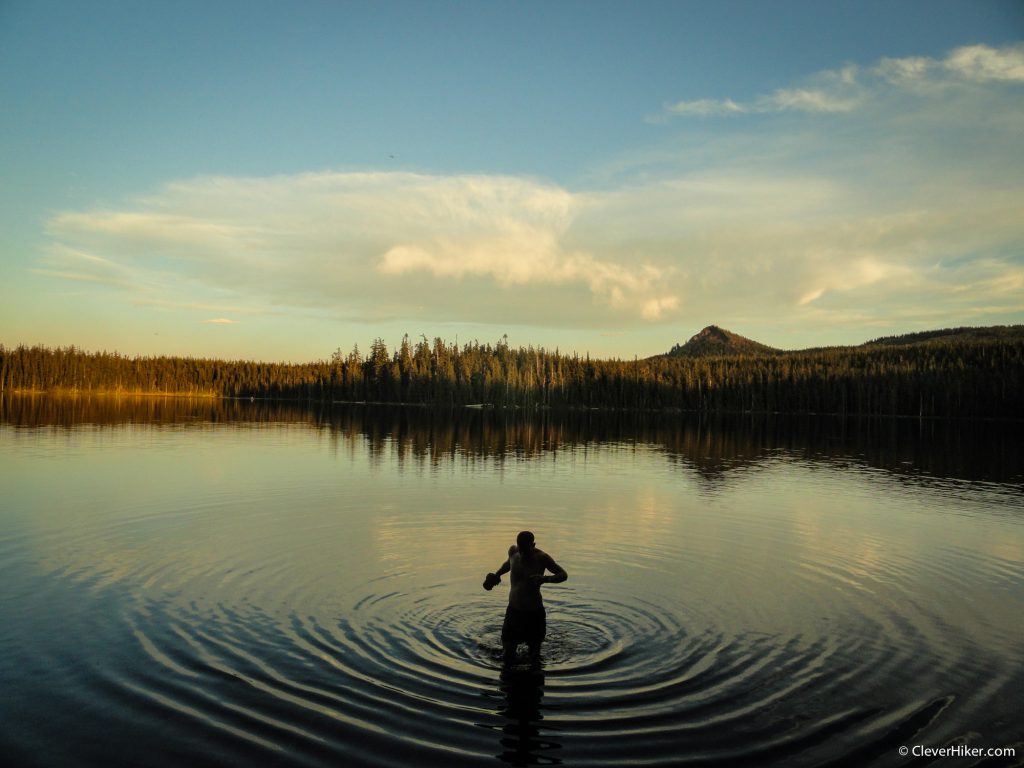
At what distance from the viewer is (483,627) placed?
1728 centimetres

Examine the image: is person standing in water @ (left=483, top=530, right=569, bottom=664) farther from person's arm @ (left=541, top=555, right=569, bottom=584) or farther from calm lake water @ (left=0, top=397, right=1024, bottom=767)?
calm lake water @ (left=0, top=397, right=1024, bottom=767)

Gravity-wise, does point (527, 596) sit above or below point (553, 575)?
below

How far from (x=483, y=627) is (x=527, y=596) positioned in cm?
237

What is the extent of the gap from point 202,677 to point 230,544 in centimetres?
1289

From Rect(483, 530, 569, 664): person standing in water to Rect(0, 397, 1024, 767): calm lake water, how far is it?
1.98 ft

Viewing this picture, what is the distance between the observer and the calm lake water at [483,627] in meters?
Answer: 11.7

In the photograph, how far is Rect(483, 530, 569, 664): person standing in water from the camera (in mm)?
15438

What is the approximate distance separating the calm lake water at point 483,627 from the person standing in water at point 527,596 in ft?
1.98

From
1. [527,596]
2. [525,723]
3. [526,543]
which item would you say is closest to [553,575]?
[527,596]

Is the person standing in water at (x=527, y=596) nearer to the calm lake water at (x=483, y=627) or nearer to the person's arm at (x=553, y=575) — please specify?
the person's arm at (x=553, y=575)

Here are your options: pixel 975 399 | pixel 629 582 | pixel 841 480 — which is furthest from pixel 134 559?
pixel 975 399

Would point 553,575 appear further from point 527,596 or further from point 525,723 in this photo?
point 525,723

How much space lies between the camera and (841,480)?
51.7m

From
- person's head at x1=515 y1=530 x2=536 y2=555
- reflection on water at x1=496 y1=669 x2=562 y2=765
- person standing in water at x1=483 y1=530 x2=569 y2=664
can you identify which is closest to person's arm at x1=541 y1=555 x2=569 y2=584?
person standing in water at x1=483 y1=530 x2=569 y2=664
